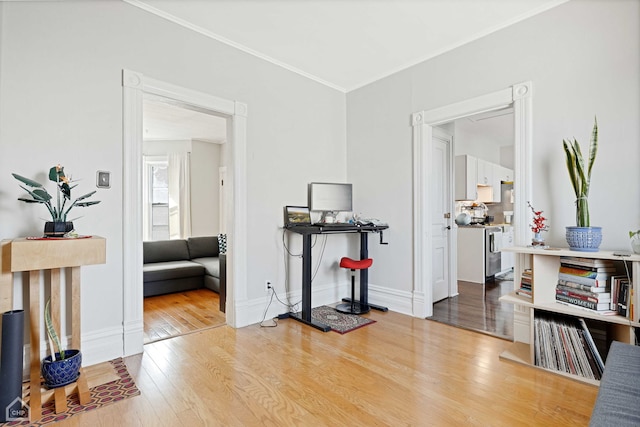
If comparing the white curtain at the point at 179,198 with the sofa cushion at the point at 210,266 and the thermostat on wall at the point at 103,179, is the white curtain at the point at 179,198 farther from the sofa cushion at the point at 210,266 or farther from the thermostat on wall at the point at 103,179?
the thermostat on wall at the point at 103,179

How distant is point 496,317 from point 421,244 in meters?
1.13

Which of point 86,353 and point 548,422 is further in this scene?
point 86,353

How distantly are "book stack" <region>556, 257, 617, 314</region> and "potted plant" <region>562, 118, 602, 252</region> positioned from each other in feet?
0.41

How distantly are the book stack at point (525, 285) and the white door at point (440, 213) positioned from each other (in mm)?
1344

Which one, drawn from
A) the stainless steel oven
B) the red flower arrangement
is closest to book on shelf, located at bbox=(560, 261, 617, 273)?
the red flower arrangement

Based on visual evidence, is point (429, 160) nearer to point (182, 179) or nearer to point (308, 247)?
point (308, 247)

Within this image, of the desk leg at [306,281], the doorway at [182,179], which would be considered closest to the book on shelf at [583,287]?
the desk leg at [306,281]

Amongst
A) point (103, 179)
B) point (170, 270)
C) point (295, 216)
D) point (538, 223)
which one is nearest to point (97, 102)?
point (103, 179)

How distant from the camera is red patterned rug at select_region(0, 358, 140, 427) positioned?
1783mm

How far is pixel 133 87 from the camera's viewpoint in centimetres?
262

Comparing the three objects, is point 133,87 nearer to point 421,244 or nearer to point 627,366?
point 421,244

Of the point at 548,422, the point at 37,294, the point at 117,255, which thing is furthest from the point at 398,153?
the point at 37,294

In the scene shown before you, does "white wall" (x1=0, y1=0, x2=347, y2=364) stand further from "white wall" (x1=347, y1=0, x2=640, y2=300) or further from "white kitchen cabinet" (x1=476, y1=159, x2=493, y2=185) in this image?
"white kitchen cabinet" (x1=476, y1=159, x2=493, y2=185)

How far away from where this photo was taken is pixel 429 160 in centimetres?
357
